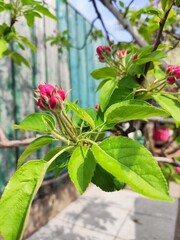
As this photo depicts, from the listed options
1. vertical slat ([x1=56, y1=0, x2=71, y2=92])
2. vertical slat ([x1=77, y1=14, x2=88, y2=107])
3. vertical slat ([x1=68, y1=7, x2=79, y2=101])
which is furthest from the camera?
vertical slat ([x1=77, y1=14, x2=88, y2=107])

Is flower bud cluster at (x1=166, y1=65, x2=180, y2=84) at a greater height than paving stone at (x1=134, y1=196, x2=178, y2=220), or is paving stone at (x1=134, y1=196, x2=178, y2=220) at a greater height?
flower bud cluster at (x1=166, y1=65, x2=180, y2=84)

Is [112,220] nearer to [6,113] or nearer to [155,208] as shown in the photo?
[155,208]

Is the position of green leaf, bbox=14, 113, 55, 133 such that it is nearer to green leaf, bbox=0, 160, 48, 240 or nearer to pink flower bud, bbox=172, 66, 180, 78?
green leaf, bbox=0, 160, 48, 240

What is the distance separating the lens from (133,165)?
0.50 m

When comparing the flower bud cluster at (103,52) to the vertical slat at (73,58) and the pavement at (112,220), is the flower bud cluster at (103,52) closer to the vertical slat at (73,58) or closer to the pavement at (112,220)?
the pavement at (112,220)

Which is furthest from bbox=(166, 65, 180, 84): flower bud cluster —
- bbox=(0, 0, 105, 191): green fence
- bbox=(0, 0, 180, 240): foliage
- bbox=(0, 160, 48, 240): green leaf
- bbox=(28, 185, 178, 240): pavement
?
bbox=(28, 185, 178, 240): pavement

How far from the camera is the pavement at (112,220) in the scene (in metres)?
2.73

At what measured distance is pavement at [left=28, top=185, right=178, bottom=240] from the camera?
2.73 metres

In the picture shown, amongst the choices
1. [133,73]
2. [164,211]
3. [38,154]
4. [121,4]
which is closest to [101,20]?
[121,4]

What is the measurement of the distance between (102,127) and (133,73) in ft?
0.93

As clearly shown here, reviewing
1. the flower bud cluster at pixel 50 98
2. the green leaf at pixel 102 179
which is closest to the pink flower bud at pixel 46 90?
the flower bud cluster at pixel 50 98

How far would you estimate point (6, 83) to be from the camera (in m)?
2.40

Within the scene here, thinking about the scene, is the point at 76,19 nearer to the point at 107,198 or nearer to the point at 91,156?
the point at 107,198

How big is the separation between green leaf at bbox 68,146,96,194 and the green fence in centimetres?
172
